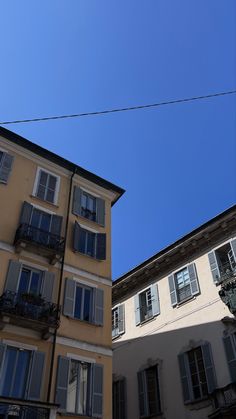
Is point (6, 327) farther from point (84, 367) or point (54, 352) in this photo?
point (84, 367)

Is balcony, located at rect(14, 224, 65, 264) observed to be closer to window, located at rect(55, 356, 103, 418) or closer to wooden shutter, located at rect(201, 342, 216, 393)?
window, located at rect(55, 356, 103, 418)

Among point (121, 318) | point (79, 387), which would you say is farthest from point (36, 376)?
point (121, 318)

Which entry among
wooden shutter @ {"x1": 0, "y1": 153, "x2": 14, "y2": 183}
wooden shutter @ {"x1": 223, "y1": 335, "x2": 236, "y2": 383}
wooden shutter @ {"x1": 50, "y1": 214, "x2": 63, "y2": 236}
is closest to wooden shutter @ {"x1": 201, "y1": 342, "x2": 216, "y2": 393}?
wooden shutter @ {"x1": 223, "y1": 335, "x2": 236, "y2": 383}

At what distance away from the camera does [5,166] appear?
54.3 ft

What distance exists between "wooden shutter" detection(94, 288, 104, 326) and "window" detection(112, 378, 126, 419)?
21.8ft

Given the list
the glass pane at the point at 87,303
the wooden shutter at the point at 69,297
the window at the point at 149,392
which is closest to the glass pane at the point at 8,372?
the wooden shutter at the point at 69,297

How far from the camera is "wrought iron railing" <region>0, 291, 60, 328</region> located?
12359 millimetres

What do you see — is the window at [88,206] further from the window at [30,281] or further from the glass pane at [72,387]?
the glass pane at [72,387]

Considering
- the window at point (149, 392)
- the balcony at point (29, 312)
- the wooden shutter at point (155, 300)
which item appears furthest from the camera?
the wooden shutter at point (155, 300)

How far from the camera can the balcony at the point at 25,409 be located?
10.3 m

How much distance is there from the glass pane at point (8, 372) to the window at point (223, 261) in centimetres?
915

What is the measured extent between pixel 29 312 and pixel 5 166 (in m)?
6.45

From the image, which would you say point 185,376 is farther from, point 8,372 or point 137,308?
point 8,372

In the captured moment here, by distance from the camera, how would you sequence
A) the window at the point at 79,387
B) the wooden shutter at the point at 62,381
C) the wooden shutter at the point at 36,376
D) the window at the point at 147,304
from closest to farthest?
the wooden shutter at the point at 36,376 < the wooden shutter at the point at 62,381 < the window at the point at 79,387 < the window at the point at 147,304
